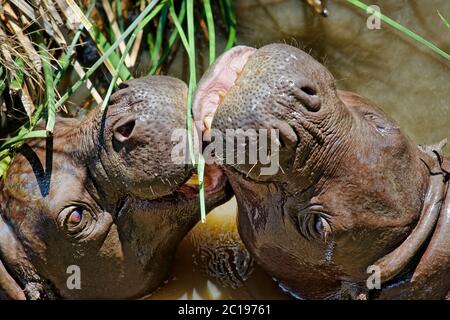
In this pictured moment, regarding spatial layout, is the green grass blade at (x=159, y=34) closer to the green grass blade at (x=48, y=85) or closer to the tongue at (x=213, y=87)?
the green grass blade at (x=48, y=85)

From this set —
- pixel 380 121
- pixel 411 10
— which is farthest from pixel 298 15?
pixel 380 121

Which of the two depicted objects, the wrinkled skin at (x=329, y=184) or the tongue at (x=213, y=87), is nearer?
the wrinkled skin at (x=329, y=184)

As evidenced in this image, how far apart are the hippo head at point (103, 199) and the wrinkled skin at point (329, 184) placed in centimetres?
17

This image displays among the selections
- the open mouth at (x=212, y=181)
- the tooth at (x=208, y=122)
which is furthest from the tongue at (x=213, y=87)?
the open mouth at (x=212, y=181)

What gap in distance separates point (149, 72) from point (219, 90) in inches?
41.2

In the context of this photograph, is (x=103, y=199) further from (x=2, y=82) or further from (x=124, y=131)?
(x=2, y=82)

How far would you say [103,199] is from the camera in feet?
10.1

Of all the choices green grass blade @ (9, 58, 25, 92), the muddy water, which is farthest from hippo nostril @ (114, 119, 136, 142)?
the muddy water

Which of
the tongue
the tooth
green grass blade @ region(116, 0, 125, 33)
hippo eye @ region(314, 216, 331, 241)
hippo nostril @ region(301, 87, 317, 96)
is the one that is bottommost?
hippo eye @ region(314, 216, 331, 241)

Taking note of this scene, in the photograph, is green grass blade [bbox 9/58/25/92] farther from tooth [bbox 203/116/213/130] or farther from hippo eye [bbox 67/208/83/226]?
tooth [bbox 203/116/213/130]

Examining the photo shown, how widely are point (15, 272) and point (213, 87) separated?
1046 mm

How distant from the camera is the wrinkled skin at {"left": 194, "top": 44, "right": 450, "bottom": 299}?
265 cm

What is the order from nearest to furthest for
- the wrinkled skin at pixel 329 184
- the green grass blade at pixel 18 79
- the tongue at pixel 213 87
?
1. the wrinkled skin at pixel 329 184
2. the tongue at pixel 213 87
3. the green grass blade at pixel 18 79

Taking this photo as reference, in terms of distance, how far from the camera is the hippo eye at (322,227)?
286 cm
